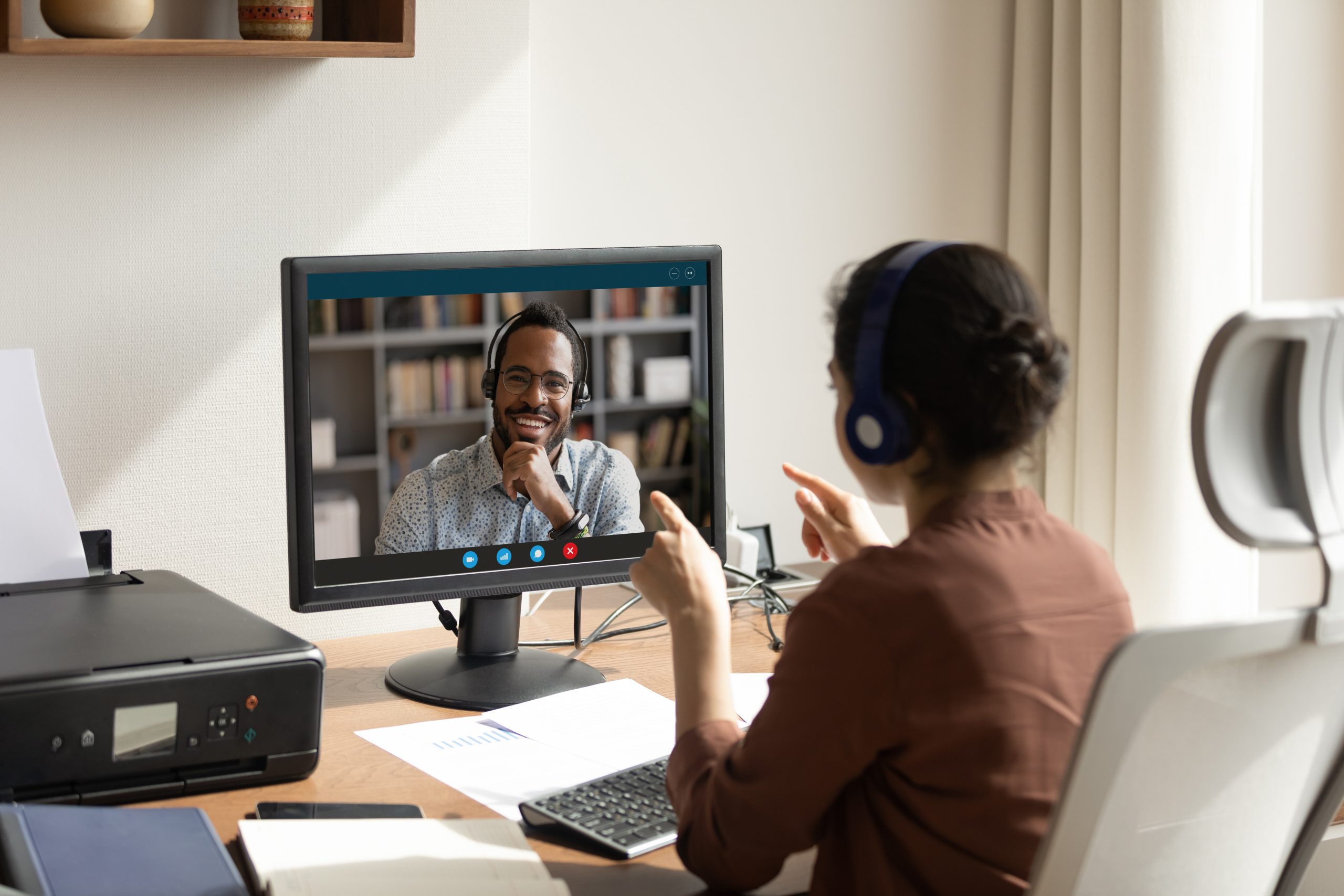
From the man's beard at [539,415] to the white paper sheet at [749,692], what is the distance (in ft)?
1.09

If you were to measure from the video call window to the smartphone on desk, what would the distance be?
0.33m

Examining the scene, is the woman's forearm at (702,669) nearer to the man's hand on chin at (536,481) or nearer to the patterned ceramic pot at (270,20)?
the man's hand on chin at (536,481)

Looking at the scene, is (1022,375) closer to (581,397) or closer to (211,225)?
(581,397)

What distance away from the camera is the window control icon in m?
1.15

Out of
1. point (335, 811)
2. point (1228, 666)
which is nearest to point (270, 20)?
point (335, 811)

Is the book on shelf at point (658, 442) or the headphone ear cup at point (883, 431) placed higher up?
the headphone ear cup at point (883, 431)

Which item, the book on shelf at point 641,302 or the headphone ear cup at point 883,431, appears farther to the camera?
the book on shelf at point 641,302

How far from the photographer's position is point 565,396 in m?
1.48

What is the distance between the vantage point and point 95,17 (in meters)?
1.41

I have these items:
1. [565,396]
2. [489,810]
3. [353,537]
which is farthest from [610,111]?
[489,810]

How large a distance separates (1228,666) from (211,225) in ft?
4.13

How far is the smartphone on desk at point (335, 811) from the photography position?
43.6 inches

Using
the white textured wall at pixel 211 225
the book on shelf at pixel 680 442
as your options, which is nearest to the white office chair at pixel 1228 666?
the book on shelf at pixel 680 442

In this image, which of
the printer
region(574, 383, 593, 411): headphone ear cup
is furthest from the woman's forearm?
region(574, 383, 593, 411): headphone ear cup
